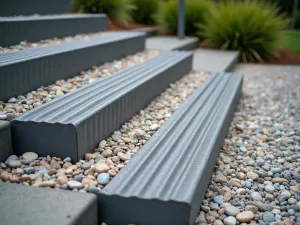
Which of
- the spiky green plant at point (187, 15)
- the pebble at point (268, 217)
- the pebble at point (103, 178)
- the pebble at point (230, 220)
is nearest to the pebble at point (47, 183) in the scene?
the pebble at point (103, 178)

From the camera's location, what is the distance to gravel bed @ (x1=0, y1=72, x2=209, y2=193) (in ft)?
4.28

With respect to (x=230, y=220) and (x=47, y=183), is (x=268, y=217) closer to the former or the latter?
(x=230, y=220)

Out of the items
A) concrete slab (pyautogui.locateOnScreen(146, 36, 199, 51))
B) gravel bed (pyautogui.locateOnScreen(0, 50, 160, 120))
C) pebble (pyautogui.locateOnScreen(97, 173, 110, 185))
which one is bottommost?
pebble (pyautogui.locateOnScreen(97, 173, 110, 185))

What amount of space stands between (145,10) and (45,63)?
16.1ft

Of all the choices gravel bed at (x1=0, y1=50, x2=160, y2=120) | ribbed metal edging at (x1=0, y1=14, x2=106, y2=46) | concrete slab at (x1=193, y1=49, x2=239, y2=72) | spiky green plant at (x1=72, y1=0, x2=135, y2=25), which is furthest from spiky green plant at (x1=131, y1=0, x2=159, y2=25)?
gravel bed at (x1=0, y1=50, x2=160, y2=120)

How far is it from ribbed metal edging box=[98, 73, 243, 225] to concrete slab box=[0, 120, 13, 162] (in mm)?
479

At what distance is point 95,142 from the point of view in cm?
162

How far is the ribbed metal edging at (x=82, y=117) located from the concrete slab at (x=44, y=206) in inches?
10.6

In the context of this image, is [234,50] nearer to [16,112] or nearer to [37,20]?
[37,20]

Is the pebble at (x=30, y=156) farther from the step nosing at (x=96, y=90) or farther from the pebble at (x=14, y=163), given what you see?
the step nosing at (x=96, y=90)

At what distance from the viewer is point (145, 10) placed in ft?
21.7

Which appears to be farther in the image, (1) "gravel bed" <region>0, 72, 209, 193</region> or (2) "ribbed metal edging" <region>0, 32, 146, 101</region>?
(2) "ribbed metal edging" <region>0, 32, 146, 101</region>

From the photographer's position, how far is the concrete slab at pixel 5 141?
1411mm

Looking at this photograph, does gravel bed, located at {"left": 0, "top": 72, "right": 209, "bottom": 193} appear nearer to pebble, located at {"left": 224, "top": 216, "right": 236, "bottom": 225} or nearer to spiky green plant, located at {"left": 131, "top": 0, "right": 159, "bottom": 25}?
pebble, located at {"left": 224, "top": 216, "right": 236, "bottom": 225}
